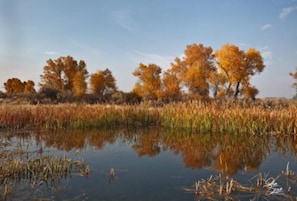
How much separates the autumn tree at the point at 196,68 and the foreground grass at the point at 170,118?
1920 cm

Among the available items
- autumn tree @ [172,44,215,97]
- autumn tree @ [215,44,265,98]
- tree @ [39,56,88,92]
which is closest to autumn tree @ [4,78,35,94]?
tree @ [39,56,88,92]

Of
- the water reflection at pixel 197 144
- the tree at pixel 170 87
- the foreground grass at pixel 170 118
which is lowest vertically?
the water reflection at pixel 197 144

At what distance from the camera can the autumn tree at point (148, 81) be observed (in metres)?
34.3

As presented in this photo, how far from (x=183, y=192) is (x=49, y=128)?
23.9 ft

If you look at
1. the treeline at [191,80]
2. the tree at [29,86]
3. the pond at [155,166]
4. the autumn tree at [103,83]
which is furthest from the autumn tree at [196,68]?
the tree at [29,86]

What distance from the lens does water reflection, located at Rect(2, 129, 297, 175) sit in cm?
546

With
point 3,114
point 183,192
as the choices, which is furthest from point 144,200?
point 3,114

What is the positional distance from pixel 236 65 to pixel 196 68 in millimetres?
4546

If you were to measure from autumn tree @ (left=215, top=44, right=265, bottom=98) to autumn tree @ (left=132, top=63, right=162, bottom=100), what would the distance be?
315 inches

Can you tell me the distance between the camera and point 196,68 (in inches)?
1217

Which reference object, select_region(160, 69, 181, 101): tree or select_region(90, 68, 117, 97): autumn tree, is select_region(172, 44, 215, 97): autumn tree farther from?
select_region(90, 68, 117, 97): autumn tree

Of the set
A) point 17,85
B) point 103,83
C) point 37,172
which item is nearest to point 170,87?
point 103,83

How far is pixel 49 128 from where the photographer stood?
31.9ft

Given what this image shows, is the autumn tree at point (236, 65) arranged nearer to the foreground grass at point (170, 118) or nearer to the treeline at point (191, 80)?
the treeline at point (191, 80)
